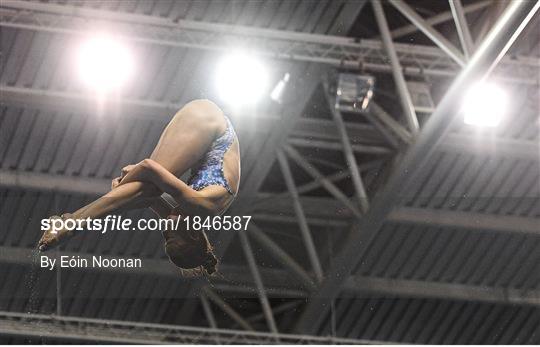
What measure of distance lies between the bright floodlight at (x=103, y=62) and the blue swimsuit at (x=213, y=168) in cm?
876

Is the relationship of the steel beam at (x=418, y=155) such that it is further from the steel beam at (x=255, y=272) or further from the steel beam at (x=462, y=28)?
the steel beam at (x=255, y=272)

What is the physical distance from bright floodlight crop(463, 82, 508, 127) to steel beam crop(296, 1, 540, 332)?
0.56 ft

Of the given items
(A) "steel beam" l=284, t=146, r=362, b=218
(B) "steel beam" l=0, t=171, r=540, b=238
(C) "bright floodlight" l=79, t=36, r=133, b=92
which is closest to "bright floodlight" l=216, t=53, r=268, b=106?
(A) "steel beam" l=284, t=146, r=362, b=218

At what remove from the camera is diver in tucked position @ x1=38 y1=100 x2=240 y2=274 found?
708cm

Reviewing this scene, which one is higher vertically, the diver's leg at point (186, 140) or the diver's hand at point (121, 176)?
the diver's leg at point (186, 140)

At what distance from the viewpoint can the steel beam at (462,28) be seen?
16.3 metres

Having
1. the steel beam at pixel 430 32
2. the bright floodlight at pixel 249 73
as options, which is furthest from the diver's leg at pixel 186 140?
the steel beam at pixel 430 32

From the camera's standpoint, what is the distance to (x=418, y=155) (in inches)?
665

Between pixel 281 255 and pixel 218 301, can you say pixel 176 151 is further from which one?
pixel 218 301

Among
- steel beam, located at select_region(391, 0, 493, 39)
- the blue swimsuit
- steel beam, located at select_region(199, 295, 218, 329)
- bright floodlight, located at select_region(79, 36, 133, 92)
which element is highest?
steel beam, located at select_region(391, 0, 493, 39)

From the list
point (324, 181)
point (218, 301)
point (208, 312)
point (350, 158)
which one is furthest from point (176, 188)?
point (350, 158)

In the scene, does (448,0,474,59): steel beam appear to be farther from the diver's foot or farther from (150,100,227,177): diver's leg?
the diver's foot

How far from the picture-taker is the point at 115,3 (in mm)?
16781

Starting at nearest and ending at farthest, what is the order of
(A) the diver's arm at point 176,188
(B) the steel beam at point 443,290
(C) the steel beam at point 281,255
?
(A) the diver's arm at point 176,188 → (C) the steel beam at point 281,255 → (B) the steel beam at point 443,290
